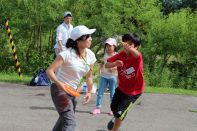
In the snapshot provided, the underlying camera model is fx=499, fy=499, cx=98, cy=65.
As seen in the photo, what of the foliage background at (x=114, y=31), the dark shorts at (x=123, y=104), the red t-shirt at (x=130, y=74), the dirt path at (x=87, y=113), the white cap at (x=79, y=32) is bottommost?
the foliage background at (x=114, y=31)

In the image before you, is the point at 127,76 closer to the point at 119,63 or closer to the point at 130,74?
the point at 130,74

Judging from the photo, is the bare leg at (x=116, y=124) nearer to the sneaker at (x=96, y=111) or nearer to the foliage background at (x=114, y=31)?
the sneaker at (x=96, y=111)

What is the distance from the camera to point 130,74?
7129mm

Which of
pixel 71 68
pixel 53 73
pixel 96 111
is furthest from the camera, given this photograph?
pixel 96 111

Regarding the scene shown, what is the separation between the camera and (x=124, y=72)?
281 inches

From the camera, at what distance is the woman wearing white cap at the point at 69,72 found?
552 centimetres

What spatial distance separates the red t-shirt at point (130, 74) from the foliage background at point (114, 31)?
1172 centimetres

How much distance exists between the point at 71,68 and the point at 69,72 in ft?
0.17

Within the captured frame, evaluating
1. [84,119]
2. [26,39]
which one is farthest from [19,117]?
[26,39]

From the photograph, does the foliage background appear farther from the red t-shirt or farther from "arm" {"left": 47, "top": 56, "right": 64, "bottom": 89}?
"arm" {"left": 47, "top": 56, "right": 64, "bottom": 89}

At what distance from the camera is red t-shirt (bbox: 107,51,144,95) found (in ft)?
23.2

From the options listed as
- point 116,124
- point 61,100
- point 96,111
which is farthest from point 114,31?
point 61,100

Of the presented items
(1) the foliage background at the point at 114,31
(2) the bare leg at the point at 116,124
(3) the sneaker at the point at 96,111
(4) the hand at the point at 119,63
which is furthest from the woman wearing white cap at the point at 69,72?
(1) the foliage background at the point at 114,31

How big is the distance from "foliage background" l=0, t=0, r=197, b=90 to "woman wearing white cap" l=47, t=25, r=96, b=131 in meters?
13.1
